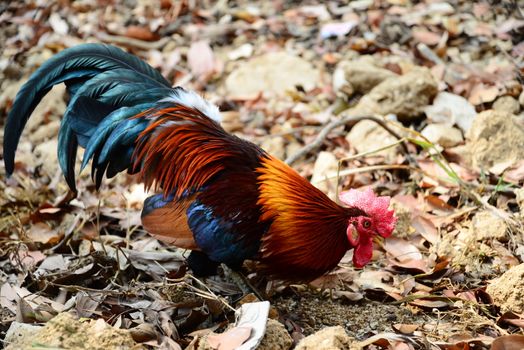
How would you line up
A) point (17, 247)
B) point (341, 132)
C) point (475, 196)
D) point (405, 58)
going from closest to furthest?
point (17, 247)
point (475, 196)
point (341, 132)
point (405, 58)

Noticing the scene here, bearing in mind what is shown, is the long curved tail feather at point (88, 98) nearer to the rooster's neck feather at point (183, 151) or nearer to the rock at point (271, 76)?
the rooster's neck feather at point (183, 151)

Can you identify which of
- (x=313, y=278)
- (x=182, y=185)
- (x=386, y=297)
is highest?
(x=182, y=185)

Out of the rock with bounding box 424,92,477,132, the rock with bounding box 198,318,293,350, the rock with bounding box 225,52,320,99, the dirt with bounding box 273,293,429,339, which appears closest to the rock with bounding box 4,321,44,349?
the rock with bounding box 198,318,293,350

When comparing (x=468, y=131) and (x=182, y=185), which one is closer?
(x=182, y=185)

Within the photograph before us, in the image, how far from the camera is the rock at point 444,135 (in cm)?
480

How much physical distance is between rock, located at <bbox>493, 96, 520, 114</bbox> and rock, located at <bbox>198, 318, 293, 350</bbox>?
294 cm

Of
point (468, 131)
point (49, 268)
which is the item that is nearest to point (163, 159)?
point (49, 268)

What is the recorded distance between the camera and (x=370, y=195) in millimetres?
3502

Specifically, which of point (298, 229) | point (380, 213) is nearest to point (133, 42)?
point (298, 229)

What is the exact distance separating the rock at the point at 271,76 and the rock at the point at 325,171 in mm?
1241

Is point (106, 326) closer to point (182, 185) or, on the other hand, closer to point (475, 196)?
point (182, 185)

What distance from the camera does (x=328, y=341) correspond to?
2711mm

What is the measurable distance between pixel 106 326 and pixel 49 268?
129 cm

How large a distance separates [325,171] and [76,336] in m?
2.53
